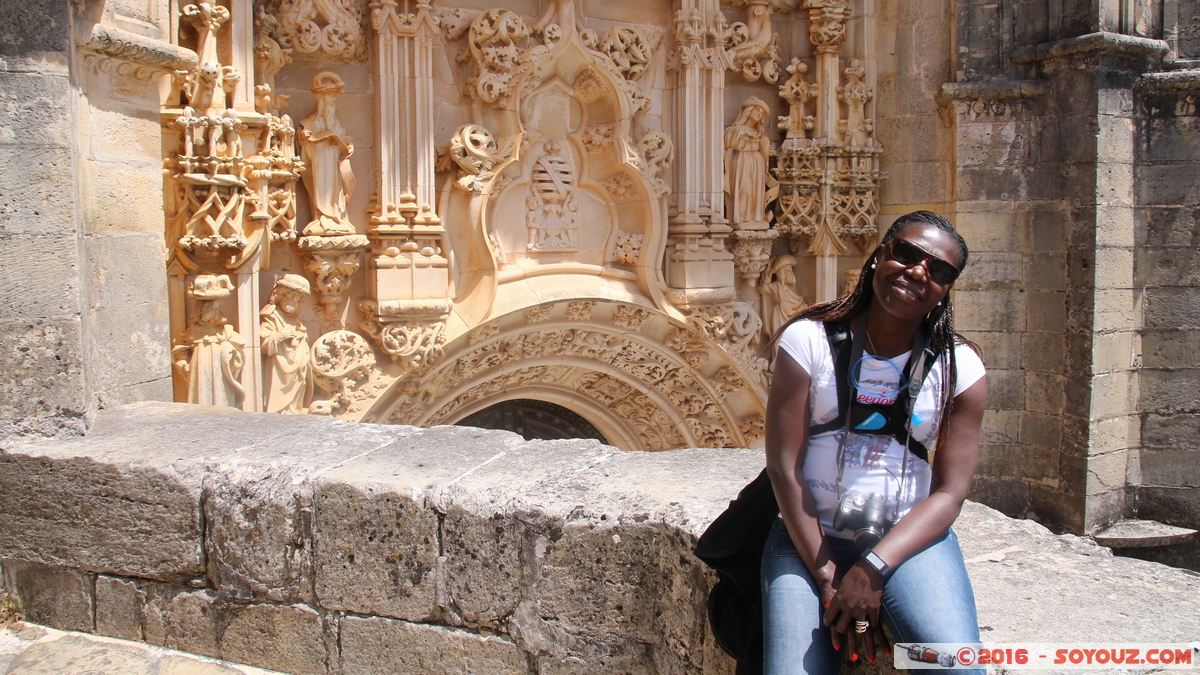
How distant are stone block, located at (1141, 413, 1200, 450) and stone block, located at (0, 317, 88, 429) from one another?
6.55 metres

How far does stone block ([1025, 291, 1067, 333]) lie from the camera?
6.94m

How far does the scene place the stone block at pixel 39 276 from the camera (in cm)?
319

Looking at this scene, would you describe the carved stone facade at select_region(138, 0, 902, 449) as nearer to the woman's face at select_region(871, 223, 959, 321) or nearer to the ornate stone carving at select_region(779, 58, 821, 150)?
the ornate stone carving at select_region(779, 58, 821, 150)

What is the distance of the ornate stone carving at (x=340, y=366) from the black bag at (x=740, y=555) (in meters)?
4.36

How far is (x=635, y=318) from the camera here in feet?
23.7

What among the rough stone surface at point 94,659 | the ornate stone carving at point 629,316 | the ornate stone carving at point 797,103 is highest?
the ornate stone carving at point 797,103

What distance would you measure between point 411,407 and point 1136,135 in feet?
16.7

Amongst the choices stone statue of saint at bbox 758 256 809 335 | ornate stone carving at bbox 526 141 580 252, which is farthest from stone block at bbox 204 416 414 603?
stone statue of saint at bbox 758 256 809 335

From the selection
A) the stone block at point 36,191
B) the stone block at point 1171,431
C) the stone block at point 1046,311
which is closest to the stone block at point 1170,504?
the stone block at point 1171,431

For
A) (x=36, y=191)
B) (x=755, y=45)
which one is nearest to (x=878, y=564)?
(x=36, y=191)

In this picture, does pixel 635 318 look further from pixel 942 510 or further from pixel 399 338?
pixel 942 510

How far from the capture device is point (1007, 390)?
7.22 meters

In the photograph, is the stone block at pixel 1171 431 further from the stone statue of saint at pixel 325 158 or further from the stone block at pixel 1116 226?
the stone statue of saint at pixel 325 158

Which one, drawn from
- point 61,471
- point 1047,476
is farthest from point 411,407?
point 1047,476
